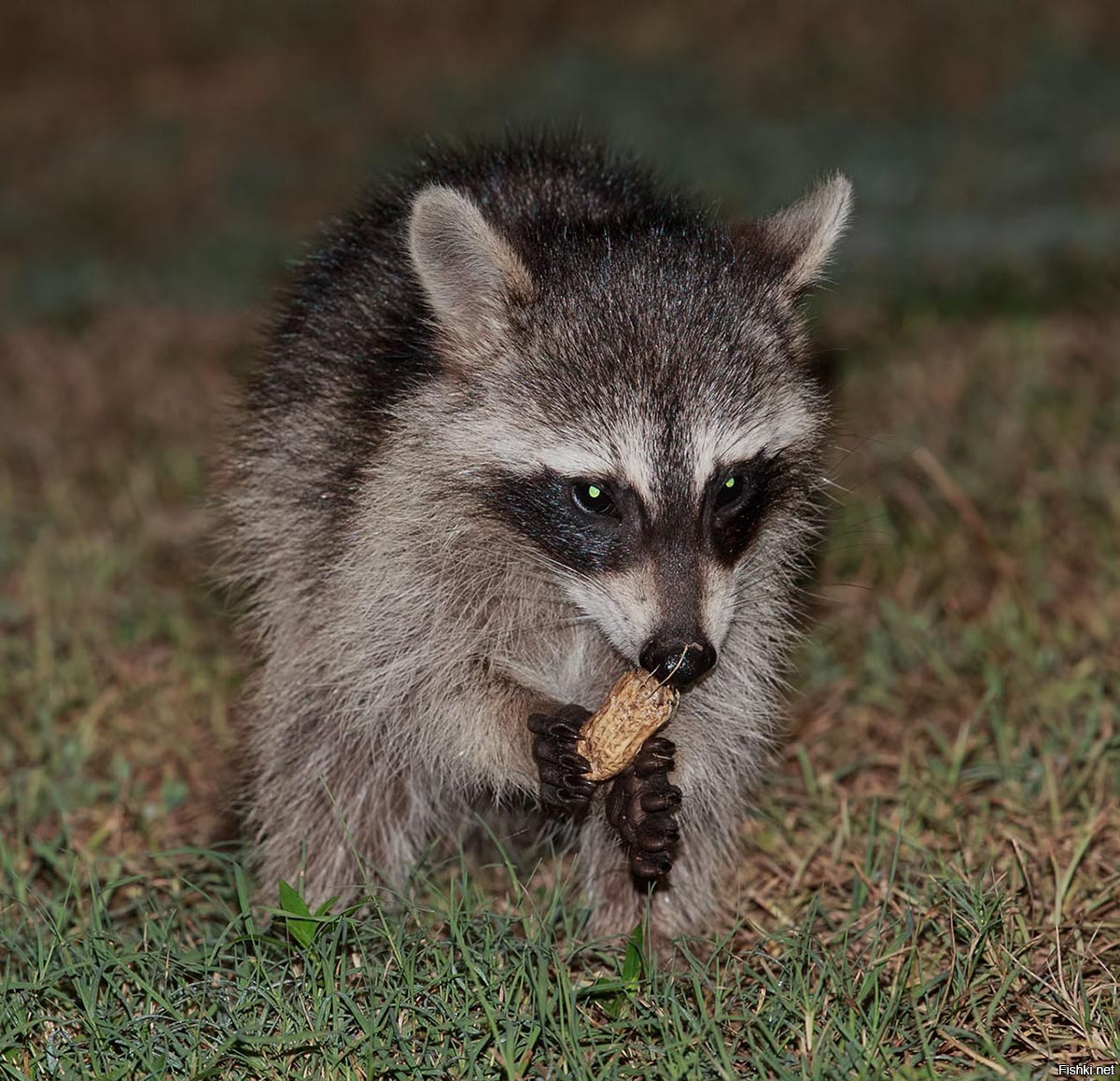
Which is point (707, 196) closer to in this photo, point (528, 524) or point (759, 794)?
point (759, 794)

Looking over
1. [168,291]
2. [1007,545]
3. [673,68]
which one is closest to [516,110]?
[673,68]

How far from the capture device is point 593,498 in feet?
9.59

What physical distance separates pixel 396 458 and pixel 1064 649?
2001mm

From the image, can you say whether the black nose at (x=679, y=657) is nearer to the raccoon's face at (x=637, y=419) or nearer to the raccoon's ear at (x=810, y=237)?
the raccoon's face at (x=637, y=419)

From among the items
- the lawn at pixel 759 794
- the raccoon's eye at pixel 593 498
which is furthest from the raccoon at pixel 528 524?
the lawn at pixel 759 794

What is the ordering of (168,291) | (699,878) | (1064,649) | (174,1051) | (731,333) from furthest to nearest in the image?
(168,291)
(1064,649)
(699,878)
(731,333)
(174,1051)

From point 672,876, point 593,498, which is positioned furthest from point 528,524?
point 672,876

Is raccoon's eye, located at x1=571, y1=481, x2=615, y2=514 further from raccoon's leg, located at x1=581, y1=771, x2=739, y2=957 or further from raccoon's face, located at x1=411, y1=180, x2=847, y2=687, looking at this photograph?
raccoon's leg, located at x1=581, y1=771, x2=739, y2=957

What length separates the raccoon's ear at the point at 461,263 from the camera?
292 centimetres

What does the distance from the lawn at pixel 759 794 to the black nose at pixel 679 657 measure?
0.50 metres

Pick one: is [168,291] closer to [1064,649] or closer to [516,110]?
[516,110]

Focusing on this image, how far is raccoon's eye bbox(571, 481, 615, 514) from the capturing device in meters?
2.91

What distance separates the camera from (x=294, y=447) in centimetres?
331

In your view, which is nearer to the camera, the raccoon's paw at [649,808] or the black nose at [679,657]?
the black nose at [679,657]
